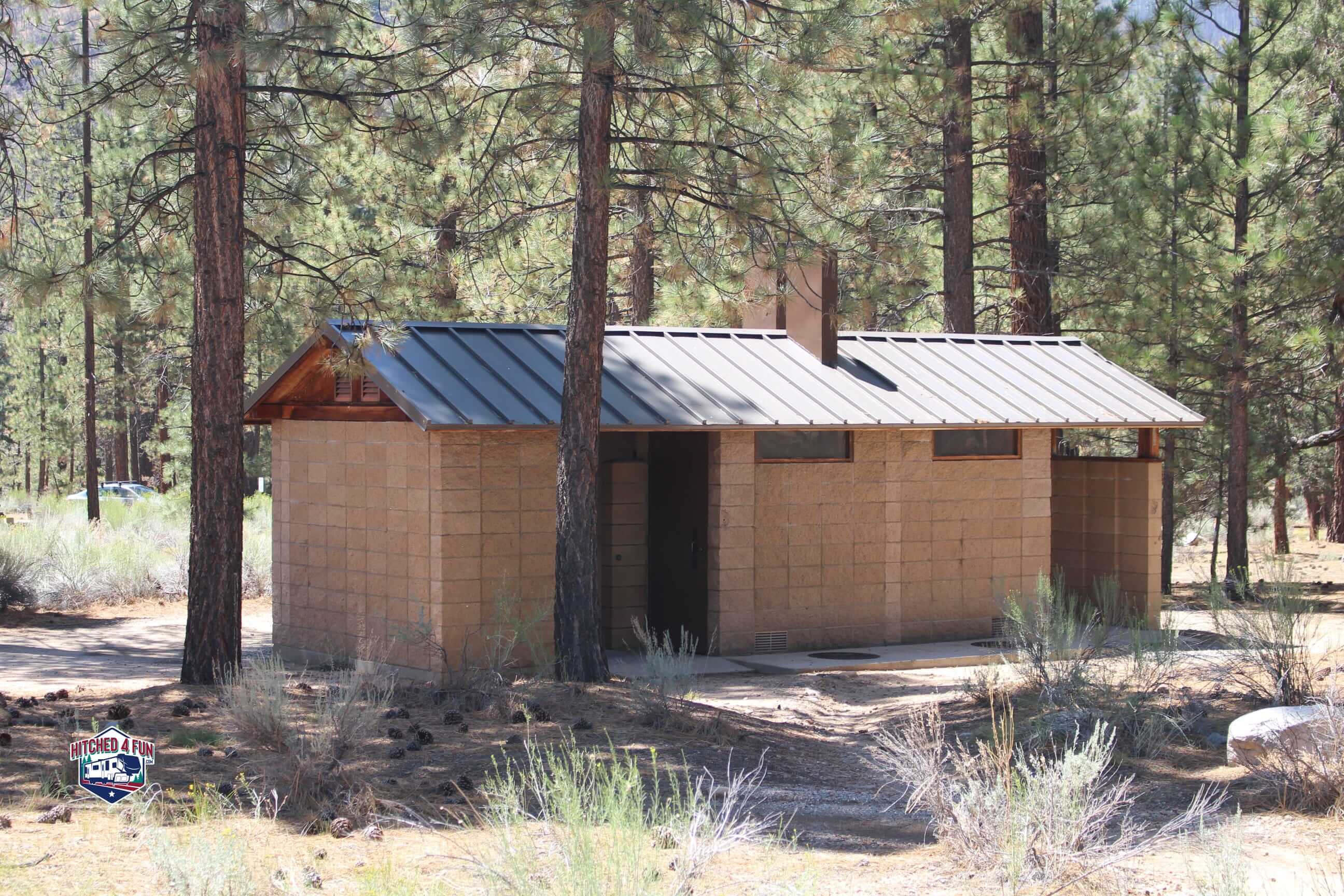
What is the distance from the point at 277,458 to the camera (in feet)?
45.4

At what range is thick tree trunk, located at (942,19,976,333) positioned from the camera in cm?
1848

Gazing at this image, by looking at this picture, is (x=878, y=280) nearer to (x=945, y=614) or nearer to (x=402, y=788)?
(x=945, y=614)

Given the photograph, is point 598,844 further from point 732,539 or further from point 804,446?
point 804,446

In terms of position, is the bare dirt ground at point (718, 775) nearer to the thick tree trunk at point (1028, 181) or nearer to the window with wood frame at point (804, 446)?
the window with wood frame at point (804, 446)

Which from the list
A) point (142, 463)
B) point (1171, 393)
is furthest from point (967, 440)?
point (142, 463)

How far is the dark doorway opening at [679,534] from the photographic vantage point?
1323cm

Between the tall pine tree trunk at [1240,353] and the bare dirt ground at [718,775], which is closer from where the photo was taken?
the bare dirt ground at [718,775]

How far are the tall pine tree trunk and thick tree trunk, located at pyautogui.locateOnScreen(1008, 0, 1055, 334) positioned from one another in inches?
98.1

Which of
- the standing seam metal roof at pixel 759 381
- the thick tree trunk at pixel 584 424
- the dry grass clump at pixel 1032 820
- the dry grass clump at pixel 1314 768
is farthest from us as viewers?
the standing seam metal roof at pixel 759 381

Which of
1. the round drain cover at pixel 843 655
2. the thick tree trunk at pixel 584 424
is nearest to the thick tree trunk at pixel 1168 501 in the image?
the round drain cover at pixel 843 655

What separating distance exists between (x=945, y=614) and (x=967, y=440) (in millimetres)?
1855

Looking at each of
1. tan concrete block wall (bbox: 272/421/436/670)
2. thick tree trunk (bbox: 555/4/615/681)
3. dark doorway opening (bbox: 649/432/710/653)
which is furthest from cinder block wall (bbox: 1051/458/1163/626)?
tan concrete block wall (bbox: 272/421/436/670)

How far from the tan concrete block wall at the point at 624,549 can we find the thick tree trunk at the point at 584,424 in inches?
134

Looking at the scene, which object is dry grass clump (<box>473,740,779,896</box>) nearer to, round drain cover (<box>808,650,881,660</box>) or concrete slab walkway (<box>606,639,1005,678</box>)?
concrete slab walkway (<box>606,639,1005,678</box>)
